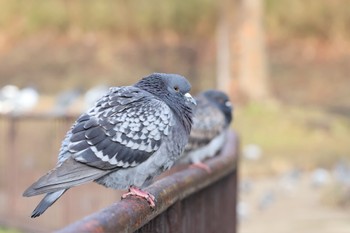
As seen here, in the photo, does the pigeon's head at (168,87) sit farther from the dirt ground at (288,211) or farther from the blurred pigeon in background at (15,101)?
the blurred pigeon in background at (15,101)

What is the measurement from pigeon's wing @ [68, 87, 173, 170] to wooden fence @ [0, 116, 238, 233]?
200 mm

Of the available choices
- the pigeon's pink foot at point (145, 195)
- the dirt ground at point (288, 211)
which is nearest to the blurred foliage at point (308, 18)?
the dirt ground at point (288, 211)

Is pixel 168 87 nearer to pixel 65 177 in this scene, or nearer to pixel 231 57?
pixel 65 177

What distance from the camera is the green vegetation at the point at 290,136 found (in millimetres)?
18797

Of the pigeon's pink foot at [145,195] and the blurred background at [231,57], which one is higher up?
the blurred background at [231,57]

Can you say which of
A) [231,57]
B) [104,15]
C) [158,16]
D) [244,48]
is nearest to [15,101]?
[244,48]

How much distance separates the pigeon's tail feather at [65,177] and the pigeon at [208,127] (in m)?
2.59

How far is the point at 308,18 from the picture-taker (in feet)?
92.7

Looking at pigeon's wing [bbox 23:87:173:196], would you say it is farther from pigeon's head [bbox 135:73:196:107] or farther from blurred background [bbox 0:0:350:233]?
blurred background [bbox 0:0:350:233]

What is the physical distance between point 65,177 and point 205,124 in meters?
3.41

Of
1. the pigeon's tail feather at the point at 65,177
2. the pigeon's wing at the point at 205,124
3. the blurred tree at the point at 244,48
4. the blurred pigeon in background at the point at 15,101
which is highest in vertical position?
the blurred tree at the point at 244,48

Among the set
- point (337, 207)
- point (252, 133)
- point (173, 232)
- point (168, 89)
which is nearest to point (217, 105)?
point (168, 89)

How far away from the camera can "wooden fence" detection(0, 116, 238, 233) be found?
3.13 metres

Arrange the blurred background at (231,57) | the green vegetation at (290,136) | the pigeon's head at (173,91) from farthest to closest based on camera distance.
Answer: the blurred background at (231,57) < the green vegetation at (290,136) < the pigeon's head at (173,91)
